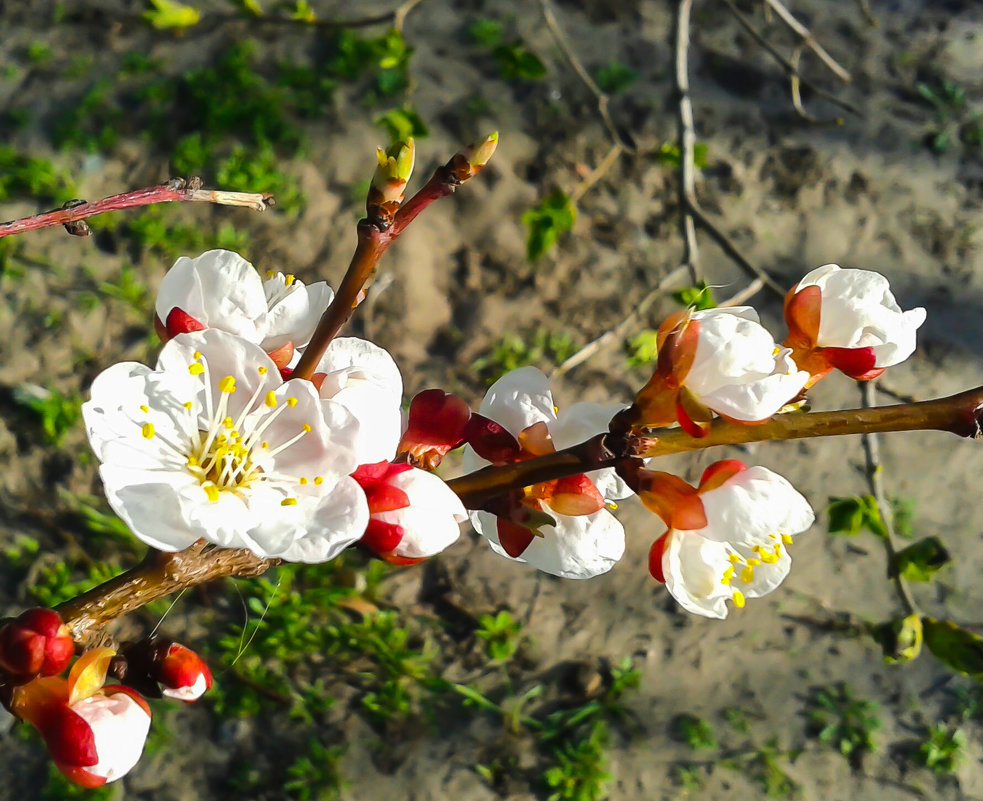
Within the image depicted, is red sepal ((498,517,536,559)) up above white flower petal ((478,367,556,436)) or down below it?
below

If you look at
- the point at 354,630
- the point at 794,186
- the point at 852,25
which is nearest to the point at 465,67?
the point at 794,186

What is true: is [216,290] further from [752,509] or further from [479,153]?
[752,509]

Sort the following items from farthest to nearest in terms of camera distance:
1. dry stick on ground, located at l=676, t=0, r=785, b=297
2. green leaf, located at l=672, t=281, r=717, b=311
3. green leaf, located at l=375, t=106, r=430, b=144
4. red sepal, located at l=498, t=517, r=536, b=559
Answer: green leaf, located at l=375, t=106, r=430, b=144 → dry stick on ground, located at l=676, t=0, r=785, b=297 → green leaf, located at l=672, t=281, r=717, b=311 → red sepal, located at l=498, t=517, r=536, b=559

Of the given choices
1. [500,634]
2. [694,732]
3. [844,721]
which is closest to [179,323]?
[500,634]

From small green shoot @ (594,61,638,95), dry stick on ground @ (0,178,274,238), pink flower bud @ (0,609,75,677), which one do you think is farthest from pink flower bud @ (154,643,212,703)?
small green shoot @ (594,61,638,95)

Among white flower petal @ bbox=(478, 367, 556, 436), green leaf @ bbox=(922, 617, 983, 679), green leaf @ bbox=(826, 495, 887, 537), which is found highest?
white flower petal @ bbox=(478, 367, 556, 436)

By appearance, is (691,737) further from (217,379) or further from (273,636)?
(217,379)

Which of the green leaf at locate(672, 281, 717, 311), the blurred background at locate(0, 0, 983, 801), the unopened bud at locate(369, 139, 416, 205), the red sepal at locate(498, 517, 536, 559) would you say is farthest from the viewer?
the blurred background at locate(0, 0, 983, 801)

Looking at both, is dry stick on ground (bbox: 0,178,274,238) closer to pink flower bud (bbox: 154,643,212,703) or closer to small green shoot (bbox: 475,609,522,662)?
pink flower bud (bbox: 154,643,212,703)

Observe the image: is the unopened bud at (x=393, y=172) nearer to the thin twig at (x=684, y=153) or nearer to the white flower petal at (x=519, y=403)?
the white flower petal at (x=519, y=403)
